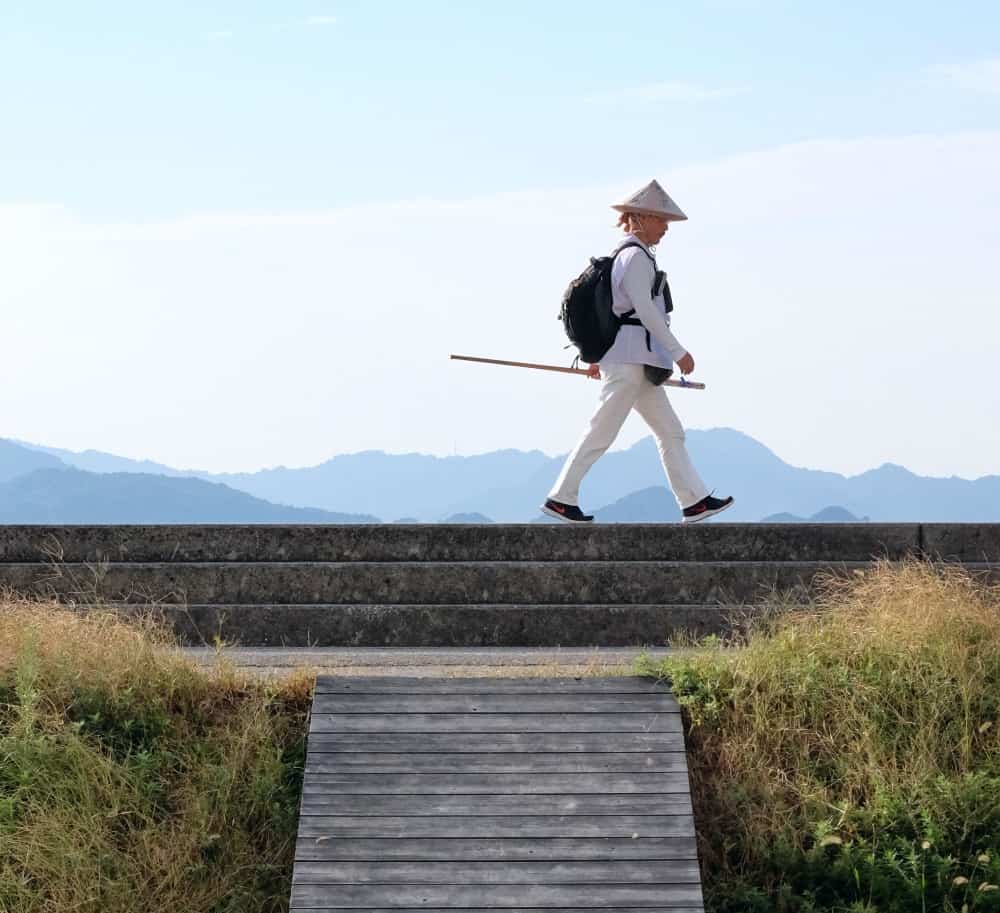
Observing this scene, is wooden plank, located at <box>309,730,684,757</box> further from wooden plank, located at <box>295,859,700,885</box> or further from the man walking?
the man walking

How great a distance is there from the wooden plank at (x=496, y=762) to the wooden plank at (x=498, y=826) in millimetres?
306

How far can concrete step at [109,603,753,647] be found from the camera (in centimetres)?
1057

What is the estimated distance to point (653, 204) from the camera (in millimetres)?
12438

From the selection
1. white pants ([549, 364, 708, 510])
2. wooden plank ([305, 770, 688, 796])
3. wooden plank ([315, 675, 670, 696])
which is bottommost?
wooden plank ([305, 770, 688, 796])

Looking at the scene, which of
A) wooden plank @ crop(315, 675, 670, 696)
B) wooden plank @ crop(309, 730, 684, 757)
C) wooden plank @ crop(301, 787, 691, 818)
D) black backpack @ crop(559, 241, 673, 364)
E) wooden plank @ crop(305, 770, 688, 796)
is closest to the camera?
wooden plank @ crop(301, 787, 691, 818)

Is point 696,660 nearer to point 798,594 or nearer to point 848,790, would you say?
point 848,790

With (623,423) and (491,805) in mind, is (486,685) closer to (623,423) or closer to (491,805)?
(491,805)

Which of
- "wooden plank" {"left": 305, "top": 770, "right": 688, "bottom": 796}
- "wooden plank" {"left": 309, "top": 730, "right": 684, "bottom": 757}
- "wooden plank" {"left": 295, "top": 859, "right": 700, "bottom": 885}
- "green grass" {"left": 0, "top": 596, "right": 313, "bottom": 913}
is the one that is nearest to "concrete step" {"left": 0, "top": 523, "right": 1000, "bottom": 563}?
"green grass" {"left": 0, "top": 596, "right": 313, "bottom": 913}

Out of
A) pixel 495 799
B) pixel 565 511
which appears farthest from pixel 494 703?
pixel 565 511

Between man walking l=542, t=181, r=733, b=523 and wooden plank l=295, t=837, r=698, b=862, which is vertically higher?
man walking l=542, t=181, r=733, b=523

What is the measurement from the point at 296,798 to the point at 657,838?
1.69m

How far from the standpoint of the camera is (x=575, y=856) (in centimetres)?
739

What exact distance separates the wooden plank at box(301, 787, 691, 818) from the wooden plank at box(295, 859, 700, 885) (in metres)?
0.31

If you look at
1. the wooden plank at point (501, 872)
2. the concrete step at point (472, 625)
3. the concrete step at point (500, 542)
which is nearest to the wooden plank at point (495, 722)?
the wooden plank at point (501, 872)
